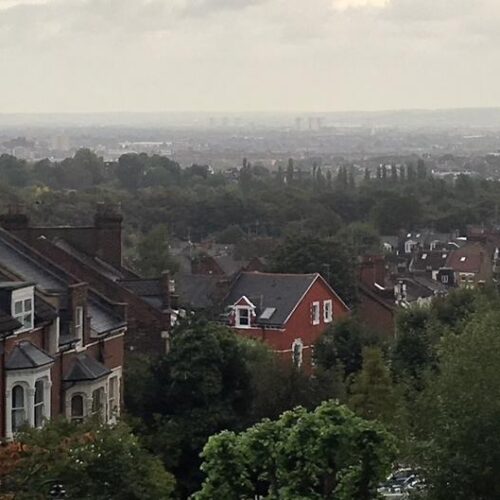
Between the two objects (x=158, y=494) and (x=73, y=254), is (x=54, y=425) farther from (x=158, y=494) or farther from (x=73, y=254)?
(x=73, y=254)

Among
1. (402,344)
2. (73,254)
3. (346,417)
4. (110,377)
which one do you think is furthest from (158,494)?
(402,344)

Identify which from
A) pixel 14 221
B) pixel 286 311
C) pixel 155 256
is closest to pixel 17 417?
pixel 14 221

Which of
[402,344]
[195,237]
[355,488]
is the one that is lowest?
[195,237]

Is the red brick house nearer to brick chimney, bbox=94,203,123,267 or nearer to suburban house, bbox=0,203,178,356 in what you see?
brick chimney, bbox=94,203,123,267

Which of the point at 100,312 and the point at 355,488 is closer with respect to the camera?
the point at 355,488

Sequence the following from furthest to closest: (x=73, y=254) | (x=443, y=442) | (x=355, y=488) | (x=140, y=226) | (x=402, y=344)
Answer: (x=140, y=226) < (x=402, y=344) < (x=73, y=254) < (x=443, y=442) < (x=355, y=488)

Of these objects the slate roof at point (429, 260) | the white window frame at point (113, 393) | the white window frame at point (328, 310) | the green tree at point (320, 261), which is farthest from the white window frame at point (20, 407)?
the slate roof at point (429, 260)

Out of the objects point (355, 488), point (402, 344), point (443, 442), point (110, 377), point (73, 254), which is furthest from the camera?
point (402, 344)

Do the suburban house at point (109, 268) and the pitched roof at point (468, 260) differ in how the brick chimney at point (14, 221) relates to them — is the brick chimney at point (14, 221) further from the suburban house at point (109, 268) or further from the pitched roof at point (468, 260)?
the pitched roof at point (468, 260)
